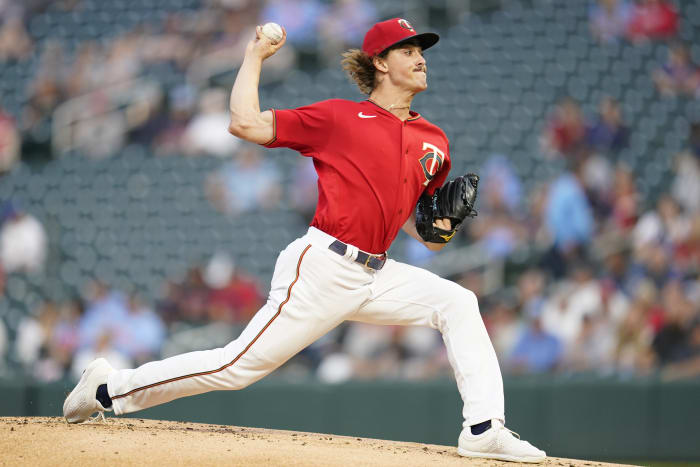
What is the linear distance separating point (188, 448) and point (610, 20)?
710cm

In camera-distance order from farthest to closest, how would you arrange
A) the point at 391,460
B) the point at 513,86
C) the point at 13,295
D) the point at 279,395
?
the point at 513,86
the point at 13,295
the point at 279,395
the point at 391,460

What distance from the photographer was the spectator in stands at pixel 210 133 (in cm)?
831

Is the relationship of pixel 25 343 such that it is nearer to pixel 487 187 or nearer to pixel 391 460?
pixel 487 187

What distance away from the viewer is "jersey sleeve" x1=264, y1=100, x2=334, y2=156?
3258 millimetres

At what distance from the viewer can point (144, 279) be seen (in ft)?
26.0

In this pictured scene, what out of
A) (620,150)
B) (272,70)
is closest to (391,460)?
(620,150)

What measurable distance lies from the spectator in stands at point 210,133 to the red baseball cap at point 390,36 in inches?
189

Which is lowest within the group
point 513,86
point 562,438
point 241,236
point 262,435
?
point 562,438

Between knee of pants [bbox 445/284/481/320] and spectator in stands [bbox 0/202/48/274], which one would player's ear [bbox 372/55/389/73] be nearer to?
knee of pants [bbox 445/284/481/320]

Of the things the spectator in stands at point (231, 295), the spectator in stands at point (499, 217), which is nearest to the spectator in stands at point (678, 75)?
the spectator in stands at point (499, 217)

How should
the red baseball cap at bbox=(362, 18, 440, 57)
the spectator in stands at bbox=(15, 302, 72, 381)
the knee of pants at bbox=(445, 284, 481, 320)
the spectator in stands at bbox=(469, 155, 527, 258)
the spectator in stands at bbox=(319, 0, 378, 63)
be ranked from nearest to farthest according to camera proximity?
the knee of pants at bbox=(445, 284, 481, 320), the red baseball cap at bbox=(362, 18, 440, 57), the spectator in stands at bbox=(15, 302, 72, 381), the spectator in stands at bbox=(469, 155, 527, 258), the spectator in stands at bbox=(319, 0, 378, 63)

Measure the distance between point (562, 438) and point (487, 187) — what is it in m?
2.61

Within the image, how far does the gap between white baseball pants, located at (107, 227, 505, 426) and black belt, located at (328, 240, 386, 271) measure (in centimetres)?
2

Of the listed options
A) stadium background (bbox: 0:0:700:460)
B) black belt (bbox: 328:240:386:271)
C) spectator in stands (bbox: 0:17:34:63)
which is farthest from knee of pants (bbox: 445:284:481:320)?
spectator in stands (bbox: 0:17:34:63)
